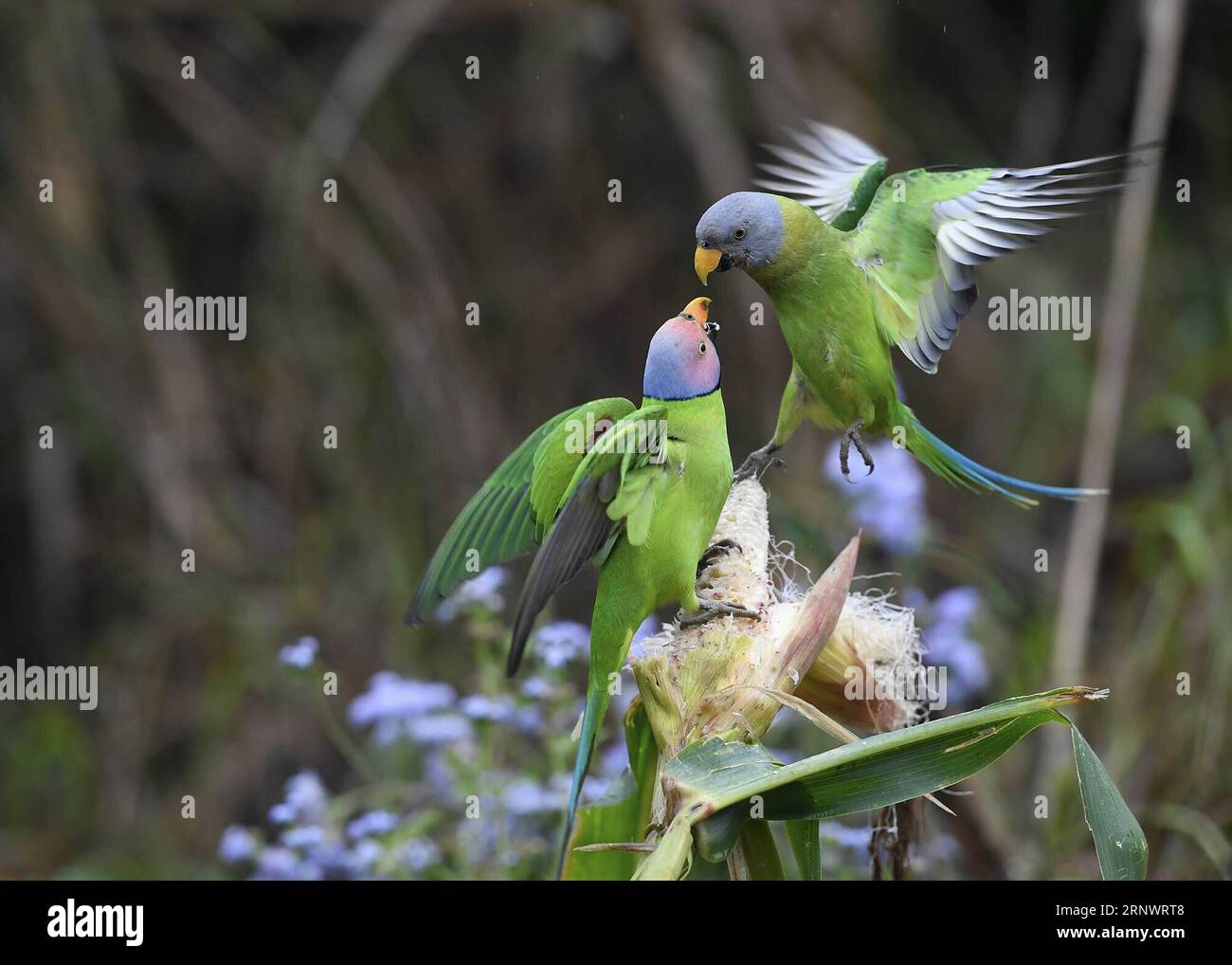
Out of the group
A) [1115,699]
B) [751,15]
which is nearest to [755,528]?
[1115,699]

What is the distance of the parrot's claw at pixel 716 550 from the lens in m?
1.85

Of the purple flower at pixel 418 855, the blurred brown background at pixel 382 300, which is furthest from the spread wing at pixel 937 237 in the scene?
the blurred brown background at pixel 382 300

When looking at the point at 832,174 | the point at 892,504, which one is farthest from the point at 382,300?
the point at 832,174

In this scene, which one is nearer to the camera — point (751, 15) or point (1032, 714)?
point (1032, 714)

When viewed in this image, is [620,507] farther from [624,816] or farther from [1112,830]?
[1112,830]

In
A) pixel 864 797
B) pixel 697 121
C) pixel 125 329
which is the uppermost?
pixel 697 121

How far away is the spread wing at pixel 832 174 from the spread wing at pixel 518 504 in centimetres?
73

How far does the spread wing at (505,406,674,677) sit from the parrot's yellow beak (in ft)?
0.64

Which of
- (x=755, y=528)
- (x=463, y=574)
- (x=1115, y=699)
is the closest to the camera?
(x=463, y=574)

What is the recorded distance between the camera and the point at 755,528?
188cm

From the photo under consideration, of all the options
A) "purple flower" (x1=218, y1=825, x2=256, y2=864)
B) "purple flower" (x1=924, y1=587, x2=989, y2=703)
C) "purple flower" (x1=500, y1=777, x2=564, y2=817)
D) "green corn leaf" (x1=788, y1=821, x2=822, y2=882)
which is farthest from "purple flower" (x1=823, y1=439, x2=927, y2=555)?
"purple flower" (x1=218, y1=825, x2=256, y2=864)

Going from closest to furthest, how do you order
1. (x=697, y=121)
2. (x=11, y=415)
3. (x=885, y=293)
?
(x=885, y=293) → (x=697, y=121) → (x=11, y=415)

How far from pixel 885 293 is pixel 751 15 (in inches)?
117
